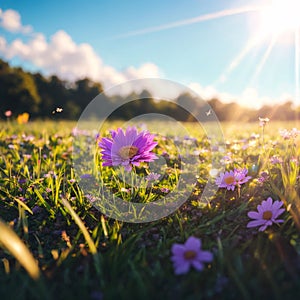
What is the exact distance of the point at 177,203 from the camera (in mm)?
1958

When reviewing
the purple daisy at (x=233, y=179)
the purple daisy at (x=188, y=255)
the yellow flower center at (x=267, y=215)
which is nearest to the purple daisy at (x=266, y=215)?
the yellow flower center at (x=267, y=215)

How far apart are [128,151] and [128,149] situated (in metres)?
0.01

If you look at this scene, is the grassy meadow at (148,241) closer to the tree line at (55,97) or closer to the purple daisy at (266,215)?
the purple daisy at (266,215)

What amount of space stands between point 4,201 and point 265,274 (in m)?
1.70

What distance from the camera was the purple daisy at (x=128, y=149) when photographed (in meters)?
1.83

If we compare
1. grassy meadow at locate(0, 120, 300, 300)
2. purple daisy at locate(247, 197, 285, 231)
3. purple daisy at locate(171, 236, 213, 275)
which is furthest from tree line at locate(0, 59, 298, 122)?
purple daisy at locate(171, 236, 213, 275)

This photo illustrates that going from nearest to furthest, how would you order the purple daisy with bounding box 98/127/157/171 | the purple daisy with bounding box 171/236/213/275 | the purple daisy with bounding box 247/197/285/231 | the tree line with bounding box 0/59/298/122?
the purple daisy with bounding box 171/236/213/275 < the purple daisy with bounding box 247/197/285/231 < the purple daisy with bounding box 98/127/157/171 < the tree line with bounding box 0/59/298/122

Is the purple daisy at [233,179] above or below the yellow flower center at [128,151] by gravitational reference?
below

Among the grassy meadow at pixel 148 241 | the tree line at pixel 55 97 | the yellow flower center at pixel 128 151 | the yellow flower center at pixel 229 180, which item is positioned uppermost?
the tree line at pixel 55 97

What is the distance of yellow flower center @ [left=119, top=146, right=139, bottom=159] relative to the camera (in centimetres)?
184

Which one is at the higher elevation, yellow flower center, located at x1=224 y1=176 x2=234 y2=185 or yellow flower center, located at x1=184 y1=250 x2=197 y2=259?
yellow flower center, located at x1=224 y1=176 x2=234 y2=185

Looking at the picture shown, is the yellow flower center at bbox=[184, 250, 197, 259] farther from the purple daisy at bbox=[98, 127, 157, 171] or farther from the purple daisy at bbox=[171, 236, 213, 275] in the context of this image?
the purple daisy at bbox=[98, 127, 157, 171]

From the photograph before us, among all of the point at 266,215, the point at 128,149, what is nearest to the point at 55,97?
the point at 128,149

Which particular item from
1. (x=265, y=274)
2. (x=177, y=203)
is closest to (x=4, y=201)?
(x=177, y=203)
